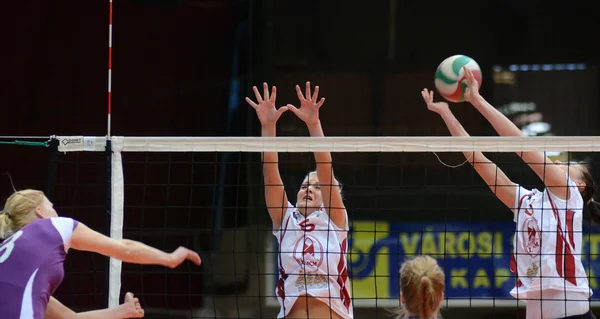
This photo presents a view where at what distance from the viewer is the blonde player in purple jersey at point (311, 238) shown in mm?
4812

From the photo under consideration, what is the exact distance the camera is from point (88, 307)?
691 cm

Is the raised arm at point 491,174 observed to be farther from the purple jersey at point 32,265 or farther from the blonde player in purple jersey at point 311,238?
the purple jersey at point 32,265

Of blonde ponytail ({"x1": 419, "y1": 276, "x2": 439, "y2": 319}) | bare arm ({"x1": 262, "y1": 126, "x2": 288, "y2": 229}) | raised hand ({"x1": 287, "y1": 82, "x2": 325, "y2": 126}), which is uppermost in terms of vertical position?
raised hand ({"x1": 287, "y1": 82, "x2": 325, "y2": 126})

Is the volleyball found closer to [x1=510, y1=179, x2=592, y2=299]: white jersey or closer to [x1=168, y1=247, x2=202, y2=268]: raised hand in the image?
[x1=510, y1=179, x2=592, y2=299]: white jersey

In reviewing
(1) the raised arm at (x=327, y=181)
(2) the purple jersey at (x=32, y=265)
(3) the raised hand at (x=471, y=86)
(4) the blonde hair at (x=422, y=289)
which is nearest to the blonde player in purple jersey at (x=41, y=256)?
(2) the purple jersey at (x=32, y=265)

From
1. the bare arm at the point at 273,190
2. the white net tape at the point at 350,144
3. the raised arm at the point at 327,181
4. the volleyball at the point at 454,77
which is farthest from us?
the volleyball at the point at 454,77

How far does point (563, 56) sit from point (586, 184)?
2.22m

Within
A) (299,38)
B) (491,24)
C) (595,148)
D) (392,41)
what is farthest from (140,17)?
(595,148)

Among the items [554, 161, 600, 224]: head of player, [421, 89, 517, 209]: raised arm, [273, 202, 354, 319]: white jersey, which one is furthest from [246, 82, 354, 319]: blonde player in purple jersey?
[554, 161, 600, 224]: head of player

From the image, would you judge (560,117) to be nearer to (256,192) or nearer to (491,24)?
(491,24)

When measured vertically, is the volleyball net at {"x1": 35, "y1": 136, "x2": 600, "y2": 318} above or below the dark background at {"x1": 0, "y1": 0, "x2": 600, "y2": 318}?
below

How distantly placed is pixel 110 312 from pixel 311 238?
1.38m

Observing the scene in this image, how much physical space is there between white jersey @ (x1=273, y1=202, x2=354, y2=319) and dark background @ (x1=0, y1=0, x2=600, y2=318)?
175cm

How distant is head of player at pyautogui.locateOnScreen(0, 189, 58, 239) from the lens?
3760mm
